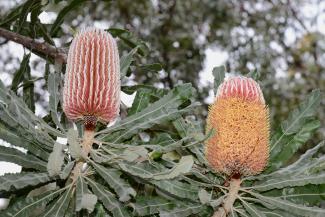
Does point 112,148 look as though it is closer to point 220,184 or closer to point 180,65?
point 220,184

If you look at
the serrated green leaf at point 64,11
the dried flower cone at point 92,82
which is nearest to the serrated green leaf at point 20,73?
the serrated green leaf at point 64,11

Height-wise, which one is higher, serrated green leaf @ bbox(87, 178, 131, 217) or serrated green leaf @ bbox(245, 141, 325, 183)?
serrated green leaf @ bbox(87, 178, 131, 217)

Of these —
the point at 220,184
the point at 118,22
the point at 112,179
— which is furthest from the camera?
the point at 118,22

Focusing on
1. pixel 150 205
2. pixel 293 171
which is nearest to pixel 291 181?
pixel 293 171

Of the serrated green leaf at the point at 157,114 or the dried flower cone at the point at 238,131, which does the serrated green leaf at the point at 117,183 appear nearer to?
the serrated green leaf at the point at 157,114

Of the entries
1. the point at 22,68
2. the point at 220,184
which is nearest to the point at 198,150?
the point at 220,184

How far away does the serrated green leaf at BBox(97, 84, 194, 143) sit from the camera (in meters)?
1.77

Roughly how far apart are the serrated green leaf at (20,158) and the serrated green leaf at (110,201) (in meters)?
0.17

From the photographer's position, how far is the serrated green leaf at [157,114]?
1.77 meters

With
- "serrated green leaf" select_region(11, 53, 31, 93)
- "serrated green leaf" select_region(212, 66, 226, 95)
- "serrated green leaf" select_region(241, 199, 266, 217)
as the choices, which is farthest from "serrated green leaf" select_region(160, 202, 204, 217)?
"serrated green leaf" select_region(11, 53, 31, 93)

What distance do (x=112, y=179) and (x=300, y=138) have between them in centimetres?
74

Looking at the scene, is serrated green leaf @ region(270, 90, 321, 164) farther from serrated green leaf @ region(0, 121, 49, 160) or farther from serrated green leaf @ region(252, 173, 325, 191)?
serrated green leaf @ region(0, 121, 49, 160)

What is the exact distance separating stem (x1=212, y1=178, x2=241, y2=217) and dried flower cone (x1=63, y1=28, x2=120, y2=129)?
1.37ft

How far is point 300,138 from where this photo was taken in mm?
1983
